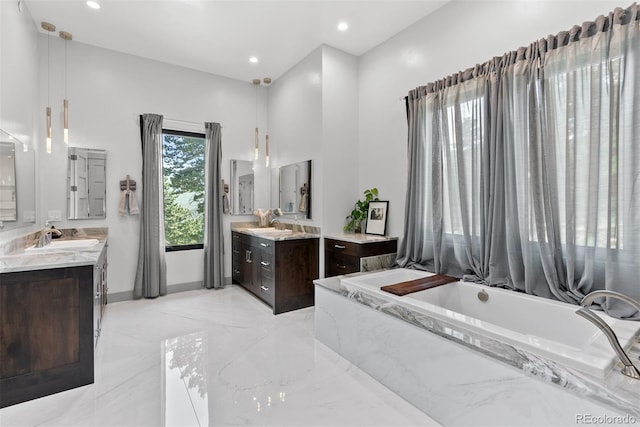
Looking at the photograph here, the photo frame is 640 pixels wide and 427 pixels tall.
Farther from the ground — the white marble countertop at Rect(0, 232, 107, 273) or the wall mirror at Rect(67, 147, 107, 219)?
the wall mirror at Rect(67, 147, 107, 219)

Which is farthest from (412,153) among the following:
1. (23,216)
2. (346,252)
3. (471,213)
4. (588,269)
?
(23,216)

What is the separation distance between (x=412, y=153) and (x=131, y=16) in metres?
3.25

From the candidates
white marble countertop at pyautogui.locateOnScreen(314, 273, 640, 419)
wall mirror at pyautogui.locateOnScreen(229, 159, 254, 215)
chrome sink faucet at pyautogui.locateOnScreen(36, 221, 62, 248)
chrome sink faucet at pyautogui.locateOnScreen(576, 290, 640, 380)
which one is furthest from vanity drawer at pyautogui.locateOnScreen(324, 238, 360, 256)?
Answer: chrome sink faucet at pyautogui.locateOnScreen(36, 221, 62, 248)

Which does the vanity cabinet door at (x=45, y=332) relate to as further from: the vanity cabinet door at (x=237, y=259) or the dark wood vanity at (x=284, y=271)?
the vanity cabinet door at (x=237, y=259)

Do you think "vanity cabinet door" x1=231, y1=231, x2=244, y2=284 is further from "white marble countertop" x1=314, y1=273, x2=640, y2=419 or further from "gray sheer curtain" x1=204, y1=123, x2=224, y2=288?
"white marble countertop" x1=314, y1=273, x2=640, y2=419

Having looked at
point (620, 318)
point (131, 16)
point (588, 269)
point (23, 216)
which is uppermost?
point (131, 16)

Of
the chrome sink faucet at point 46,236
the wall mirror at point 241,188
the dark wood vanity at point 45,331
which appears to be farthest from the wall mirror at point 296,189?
the chrome sink faucet at point 46,236

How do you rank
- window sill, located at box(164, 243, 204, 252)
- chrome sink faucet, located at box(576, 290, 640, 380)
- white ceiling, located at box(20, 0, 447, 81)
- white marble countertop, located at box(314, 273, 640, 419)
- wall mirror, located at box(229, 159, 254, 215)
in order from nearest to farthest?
white marble countertop, located at box(314, 273, 640, 419)
chrome sink faucet, located at box(576, 290, 640, 380)
white ceiling, located at box(20, 0, 447, 81)
window sill, located at box(164, 243, 204, 252)
wall mirror, located at box(229, 159, 254, 215)

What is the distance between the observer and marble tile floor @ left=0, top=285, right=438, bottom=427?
1.75 metres

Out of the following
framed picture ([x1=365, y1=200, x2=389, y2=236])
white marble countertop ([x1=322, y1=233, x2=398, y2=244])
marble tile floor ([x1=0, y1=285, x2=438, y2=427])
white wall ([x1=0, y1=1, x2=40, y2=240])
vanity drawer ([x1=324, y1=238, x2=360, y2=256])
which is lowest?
marble tile floor ([x1=0, y1=285, x2=438, y2=427])

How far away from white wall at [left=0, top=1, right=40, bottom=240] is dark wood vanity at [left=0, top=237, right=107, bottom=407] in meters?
0.63

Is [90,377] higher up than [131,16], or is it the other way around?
[131,16]

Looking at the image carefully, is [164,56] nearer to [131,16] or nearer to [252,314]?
[131,16]

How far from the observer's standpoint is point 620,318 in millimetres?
1774
